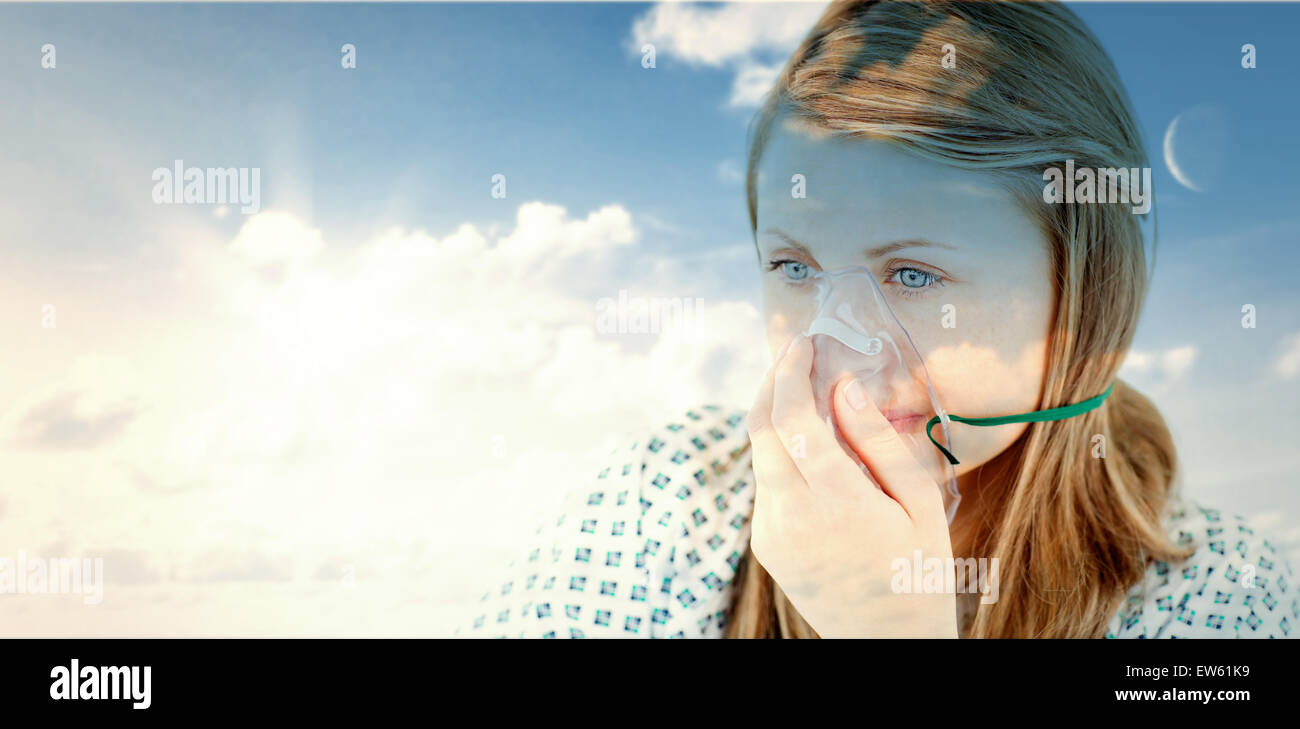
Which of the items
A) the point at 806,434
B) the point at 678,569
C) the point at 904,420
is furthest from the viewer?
the point at 678,569

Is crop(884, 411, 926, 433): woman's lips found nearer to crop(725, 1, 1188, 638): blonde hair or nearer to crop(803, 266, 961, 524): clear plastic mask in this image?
crop(803, 266, 961, 524): clear plastic mask

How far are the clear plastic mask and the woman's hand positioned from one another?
3cm

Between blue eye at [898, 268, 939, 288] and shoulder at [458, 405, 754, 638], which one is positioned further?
shoulder at [458, 405, 754, 638]

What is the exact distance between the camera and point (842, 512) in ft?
4.66

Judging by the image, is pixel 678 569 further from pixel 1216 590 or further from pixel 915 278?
pixel 1216 590

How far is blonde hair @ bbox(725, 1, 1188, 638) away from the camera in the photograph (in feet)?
4.90

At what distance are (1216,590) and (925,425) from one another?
67 cm

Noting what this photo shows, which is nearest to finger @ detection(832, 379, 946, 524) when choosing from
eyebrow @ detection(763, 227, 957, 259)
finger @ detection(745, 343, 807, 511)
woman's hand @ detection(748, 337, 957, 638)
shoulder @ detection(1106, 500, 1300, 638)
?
woman's hand @ detection(748, 337, 957, 638)

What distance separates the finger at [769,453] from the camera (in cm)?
144

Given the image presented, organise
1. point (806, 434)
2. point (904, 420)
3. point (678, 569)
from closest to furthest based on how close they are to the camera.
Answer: point (806, 434)
point (904, 420)
point (678, 569)

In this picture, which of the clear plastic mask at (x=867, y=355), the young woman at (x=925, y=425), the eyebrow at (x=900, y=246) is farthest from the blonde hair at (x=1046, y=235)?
the clear plastic mask at (x=867, y=355)

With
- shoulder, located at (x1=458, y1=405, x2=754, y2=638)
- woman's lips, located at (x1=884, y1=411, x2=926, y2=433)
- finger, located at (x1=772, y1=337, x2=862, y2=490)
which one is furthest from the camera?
shoulder, located at (x1=458, y1=405, x2=754, y2=638)

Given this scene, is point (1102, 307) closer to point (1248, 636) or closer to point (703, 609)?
point (1248, 636)

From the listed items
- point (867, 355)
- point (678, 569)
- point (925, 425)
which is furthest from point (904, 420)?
point (678, 569)
